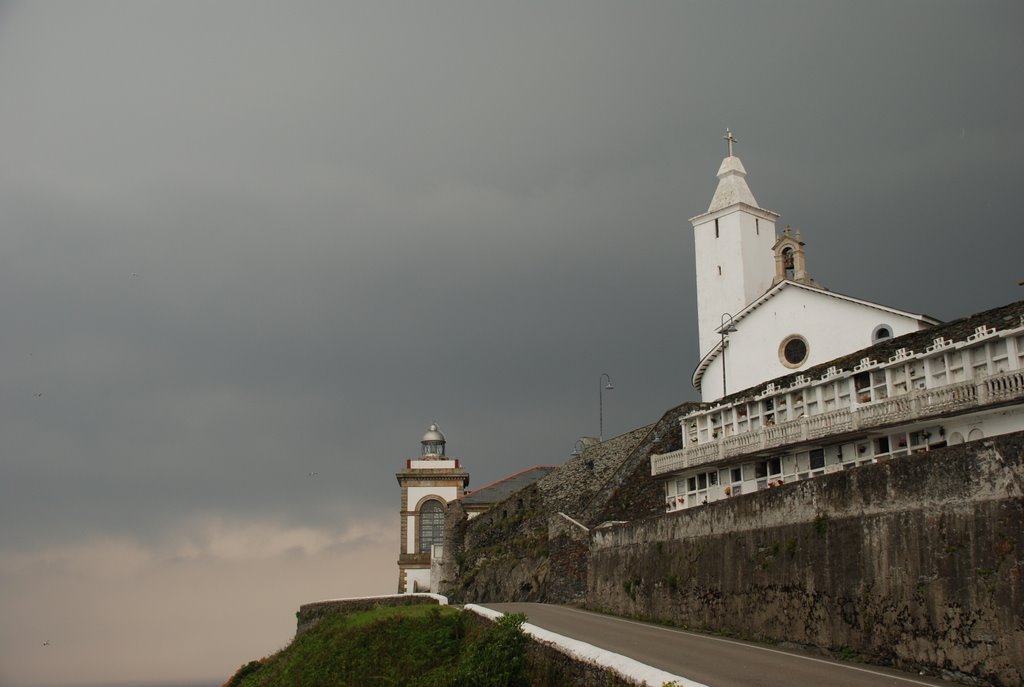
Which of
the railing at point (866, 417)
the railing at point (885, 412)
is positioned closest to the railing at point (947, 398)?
the railing at point (866, 417)

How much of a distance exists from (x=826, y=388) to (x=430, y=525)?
42695 mm

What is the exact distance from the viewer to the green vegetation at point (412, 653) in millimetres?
19250

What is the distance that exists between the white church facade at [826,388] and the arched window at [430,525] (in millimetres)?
23311

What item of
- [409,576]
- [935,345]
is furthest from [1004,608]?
[409,576]

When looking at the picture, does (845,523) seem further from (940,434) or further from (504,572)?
(504,572)

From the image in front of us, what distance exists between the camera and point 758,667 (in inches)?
707

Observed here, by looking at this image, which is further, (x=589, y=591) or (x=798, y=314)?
(x=798, y=314)

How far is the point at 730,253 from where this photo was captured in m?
62.5

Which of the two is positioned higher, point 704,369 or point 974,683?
point 704,369

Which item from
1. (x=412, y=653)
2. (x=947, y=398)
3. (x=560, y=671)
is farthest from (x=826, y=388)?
(x=560, y=671)

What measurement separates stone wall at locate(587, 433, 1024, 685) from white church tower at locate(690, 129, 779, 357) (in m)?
35.1

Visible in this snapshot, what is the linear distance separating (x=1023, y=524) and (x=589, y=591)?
18997 millimetres

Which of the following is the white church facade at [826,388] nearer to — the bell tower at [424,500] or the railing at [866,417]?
the railing at [866,417]

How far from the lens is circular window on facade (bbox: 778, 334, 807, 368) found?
50188 millimetres
